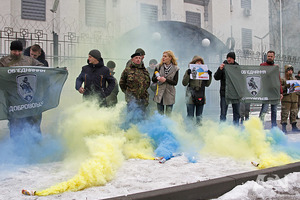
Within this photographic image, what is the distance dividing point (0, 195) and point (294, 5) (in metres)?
9.55

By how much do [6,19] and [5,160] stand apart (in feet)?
34.2

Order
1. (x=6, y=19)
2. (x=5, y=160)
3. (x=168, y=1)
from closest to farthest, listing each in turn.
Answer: (x=5, y=160) → (x=6, y=19) → (x=168, y=1)

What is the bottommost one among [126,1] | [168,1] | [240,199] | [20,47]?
[240,199]

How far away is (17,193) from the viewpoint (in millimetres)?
2316

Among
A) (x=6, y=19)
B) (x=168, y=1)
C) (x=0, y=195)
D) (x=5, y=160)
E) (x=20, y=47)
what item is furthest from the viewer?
(x=168, y=1)

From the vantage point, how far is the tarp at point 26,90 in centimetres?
353

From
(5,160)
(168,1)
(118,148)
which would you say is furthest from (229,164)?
(168,1)

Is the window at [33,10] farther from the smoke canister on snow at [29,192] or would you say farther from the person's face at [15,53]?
the smoke canister on snow at [29,192]

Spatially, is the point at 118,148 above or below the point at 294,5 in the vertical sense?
below

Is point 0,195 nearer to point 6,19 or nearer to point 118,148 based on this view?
point 118,148

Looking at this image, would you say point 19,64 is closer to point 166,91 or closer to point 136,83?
point 136,83

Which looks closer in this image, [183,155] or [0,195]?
[0,195]

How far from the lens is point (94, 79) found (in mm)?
4117

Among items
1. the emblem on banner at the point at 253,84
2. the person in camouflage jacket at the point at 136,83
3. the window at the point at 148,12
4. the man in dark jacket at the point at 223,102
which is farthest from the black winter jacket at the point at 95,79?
the window at the point at 148,12
